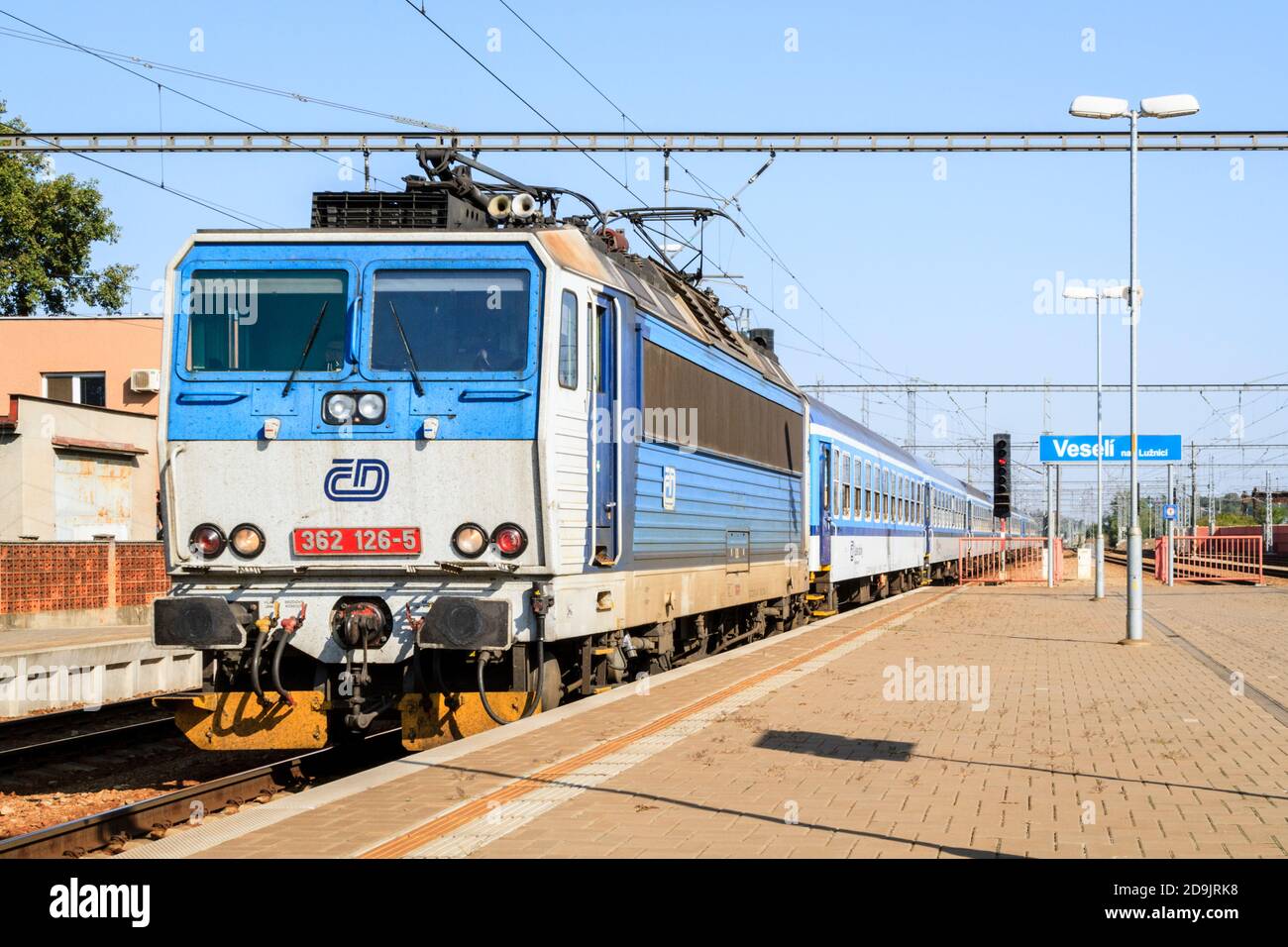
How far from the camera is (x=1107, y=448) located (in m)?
31.4

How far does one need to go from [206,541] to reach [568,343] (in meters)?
2.72

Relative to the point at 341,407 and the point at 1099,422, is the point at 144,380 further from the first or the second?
the point at 341,407

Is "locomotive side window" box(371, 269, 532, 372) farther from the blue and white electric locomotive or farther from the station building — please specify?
the station building

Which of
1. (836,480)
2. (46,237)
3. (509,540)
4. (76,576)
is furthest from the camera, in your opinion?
(46,237)

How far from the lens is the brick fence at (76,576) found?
77.3ft

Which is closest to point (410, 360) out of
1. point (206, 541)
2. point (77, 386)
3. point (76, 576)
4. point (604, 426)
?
point (604, 426)

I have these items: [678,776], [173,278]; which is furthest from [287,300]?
[678,776]

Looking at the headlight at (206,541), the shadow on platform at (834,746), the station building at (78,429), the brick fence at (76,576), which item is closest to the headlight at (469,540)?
the headlight at (206,541)

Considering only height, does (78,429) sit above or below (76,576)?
above

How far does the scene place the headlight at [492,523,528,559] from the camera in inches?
374

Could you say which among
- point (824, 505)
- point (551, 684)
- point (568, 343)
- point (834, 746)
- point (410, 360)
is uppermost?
point (568, 343)

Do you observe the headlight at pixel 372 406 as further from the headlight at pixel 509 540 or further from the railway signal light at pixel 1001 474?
the railway signal light at pixel 1001 474

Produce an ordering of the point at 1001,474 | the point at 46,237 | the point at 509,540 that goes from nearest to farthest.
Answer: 1. the point at 509,540
2. the point at 1001,474
3. the point at 46,237

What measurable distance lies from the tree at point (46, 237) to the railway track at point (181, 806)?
42676mm
